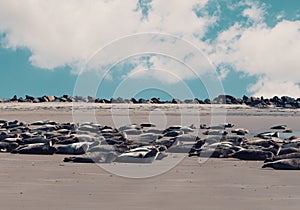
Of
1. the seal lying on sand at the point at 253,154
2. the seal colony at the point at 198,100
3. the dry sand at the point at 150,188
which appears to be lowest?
the dry sand at the point at 150,188

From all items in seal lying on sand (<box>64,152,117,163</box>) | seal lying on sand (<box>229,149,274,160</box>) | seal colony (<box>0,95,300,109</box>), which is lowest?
seal lying on sand (<box>64,152,117,163</box>)

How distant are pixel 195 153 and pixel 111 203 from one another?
29.1 ft

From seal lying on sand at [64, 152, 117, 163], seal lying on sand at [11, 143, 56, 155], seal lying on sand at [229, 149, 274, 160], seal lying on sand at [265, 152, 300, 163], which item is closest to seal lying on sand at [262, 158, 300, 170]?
seal lying on sand at [265, 152, 300, 163]

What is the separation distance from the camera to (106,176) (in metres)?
12.9

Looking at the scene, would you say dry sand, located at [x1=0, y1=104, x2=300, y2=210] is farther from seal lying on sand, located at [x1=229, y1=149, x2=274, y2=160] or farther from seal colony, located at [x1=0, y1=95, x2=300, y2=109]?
seal colony, located at [x1=0, y1=95, x2=300, y2=109]

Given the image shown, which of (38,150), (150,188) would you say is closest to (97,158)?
(38,150)

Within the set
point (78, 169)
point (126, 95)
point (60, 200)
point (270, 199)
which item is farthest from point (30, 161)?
point (270, 199)

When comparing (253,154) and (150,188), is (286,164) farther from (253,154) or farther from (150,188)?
(150,188)

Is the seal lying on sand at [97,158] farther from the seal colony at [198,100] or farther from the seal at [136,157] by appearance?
the seal colony at [198,100]

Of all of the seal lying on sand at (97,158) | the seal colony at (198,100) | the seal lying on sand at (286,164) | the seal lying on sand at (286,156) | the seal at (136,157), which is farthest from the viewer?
the seal colony at (198,100)

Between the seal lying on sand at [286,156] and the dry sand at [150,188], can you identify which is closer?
the dry sand at [150,188]

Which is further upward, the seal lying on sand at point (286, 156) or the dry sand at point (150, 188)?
the seal lying on sand at point (286, 156)

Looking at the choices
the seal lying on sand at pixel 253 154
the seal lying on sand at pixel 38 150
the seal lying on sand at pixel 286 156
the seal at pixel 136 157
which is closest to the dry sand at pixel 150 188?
the seal lying on sand at pixel 286 156

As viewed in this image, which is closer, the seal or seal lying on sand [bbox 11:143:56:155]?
the seal
